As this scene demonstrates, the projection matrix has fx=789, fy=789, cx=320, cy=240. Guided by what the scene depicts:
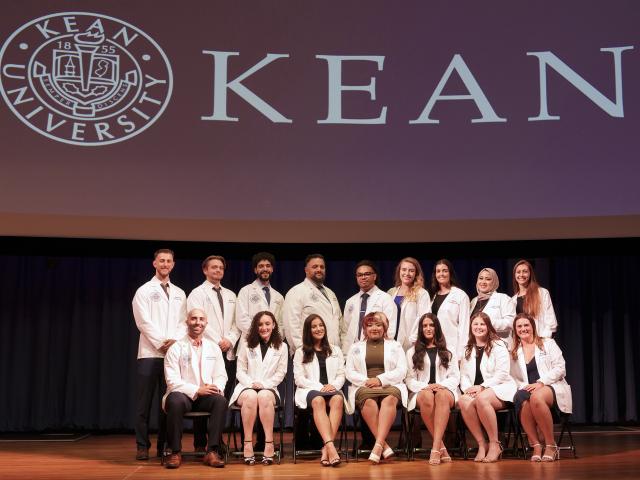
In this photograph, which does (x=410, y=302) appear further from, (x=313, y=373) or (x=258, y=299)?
(x=258, y=299)

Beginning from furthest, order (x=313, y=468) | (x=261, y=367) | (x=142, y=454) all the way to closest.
A: (x=261, y=367), (x=142, y=454), (x=313, y=468)

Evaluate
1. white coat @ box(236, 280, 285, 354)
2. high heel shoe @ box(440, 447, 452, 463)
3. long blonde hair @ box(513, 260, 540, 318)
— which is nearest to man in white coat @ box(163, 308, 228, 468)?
white coat @ box(236, 280, 285, 354)

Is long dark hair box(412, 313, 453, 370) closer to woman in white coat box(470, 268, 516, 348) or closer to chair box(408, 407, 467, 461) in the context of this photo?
chair box(408, 407, 467, 461)

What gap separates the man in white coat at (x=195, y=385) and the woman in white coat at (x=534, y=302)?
215 centimetres

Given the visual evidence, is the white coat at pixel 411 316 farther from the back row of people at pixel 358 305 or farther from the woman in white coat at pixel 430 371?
the woman in white coat at pixel 430 371

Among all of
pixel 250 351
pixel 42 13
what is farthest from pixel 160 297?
pixel 42 13

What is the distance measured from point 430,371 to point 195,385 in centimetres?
155

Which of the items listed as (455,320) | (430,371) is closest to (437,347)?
(430,371)

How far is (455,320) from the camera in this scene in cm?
550

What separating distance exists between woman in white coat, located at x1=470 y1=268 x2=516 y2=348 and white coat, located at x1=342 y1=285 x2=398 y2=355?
59 centimetres

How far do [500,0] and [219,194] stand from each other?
2.64m

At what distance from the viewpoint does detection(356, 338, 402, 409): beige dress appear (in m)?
5.04

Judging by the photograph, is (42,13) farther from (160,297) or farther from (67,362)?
(67,362)

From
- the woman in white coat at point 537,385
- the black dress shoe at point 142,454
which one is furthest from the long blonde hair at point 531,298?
the black dress shoe at point 142,454
